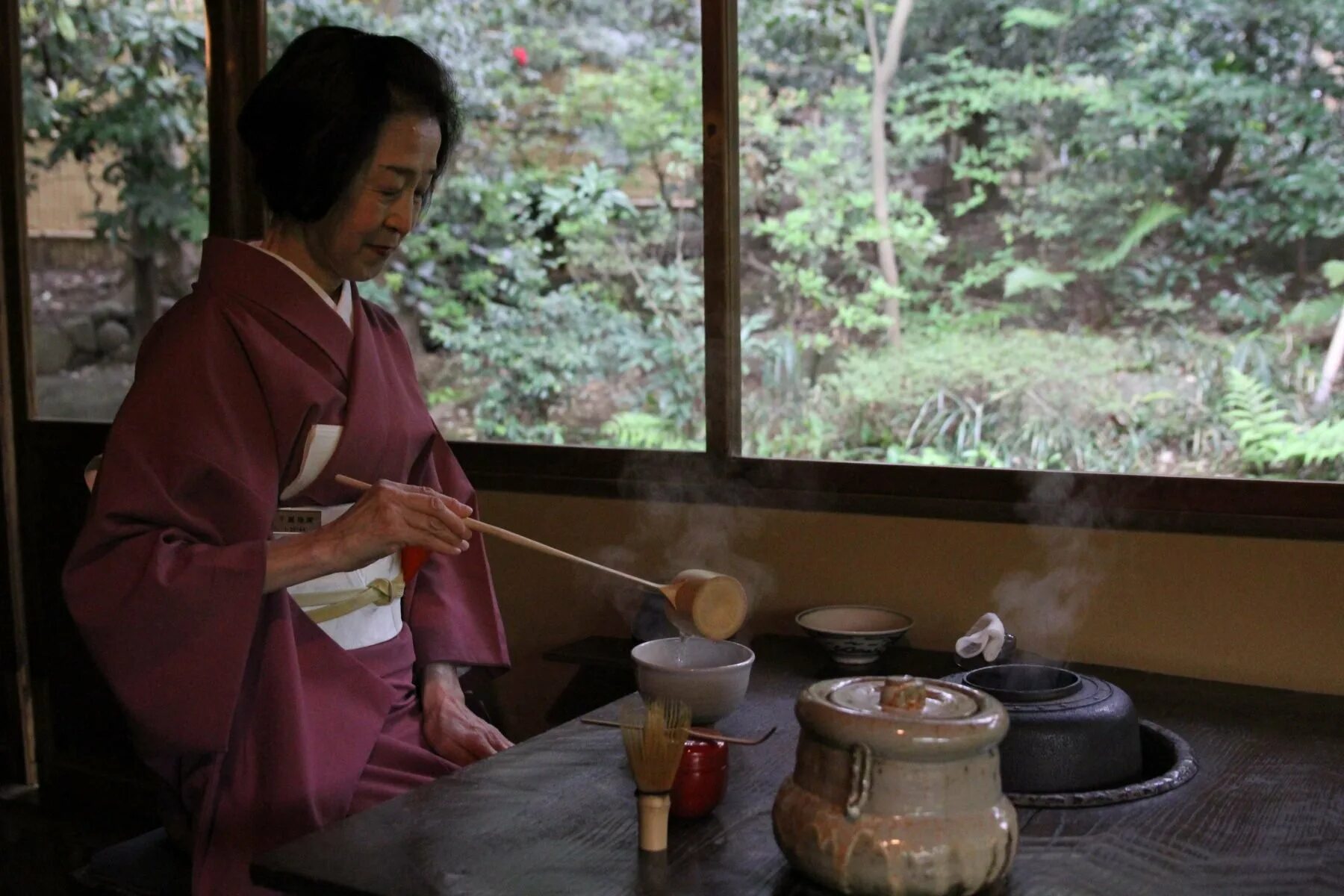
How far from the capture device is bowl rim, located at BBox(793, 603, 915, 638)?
93.4 inches

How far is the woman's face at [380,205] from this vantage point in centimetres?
212

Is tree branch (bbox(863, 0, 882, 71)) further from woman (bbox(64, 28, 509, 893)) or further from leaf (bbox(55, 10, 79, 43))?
leaf (bbox(55, 10, 79, 43))

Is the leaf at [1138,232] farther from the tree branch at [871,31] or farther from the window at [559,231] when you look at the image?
the window at [559,231]

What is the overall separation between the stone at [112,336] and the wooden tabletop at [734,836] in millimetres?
2925

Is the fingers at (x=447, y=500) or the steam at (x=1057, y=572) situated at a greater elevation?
the fingers at (x=447, y=500)

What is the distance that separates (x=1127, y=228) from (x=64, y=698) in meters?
3.58

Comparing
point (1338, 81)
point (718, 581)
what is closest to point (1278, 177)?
point (1338, 81)

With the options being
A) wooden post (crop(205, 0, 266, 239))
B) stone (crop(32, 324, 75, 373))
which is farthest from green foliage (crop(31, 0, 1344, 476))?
stone (crop(32, 324, 75, 373))

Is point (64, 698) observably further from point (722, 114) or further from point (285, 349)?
point (722, 114)

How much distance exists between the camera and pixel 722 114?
2.85 metres

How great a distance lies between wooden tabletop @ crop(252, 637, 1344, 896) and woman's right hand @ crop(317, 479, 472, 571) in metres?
0.33

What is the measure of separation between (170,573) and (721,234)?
150 centimetres

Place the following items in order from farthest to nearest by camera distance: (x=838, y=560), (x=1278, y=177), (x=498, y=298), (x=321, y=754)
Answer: (x=498, y=298)
(x=1278, y=177)
(x=838, y=560)
(x=321, y=754)

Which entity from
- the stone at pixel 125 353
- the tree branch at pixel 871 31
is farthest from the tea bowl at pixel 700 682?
the stone at pixel 125 353
